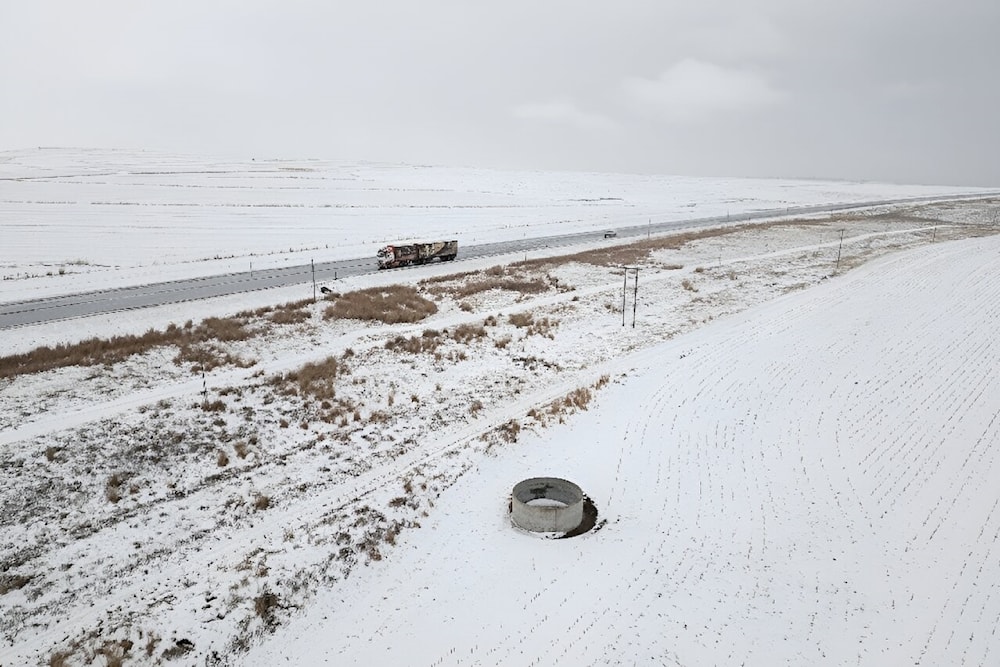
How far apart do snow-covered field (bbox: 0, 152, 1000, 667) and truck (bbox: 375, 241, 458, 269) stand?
12537 mm

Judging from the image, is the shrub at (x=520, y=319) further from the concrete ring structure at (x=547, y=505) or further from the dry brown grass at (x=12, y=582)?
the dry brown grass at (x=12, y=582)

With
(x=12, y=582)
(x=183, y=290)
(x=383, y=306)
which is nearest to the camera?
(x=12, y=582)

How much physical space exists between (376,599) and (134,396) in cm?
1290

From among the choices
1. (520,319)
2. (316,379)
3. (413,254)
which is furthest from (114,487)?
(413,254)

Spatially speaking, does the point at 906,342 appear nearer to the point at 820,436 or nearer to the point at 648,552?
the point at 820,436

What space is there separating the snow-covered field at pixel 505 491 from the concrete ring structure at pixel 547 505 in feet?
1.23

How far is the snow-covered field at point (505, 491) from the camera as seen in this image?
35.2ft

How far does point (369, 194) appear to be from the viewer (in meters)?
104

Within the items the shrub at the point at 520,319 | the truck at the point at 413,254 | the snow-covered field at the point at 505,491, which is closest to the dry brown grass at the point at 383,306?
the snow-covered field at the point at 505,491

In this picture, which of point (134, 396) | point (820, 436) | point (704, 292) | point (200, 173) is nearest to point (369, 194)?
point (200, 173)

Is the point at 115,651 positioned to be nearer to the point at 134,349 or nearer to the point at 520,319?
the point at 134,349

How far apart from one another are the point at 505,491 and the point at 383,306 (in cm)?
1886

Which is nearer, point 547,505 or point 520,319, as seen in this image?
point 547,505

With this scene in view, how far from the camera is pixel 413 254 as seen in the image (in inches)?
1777
